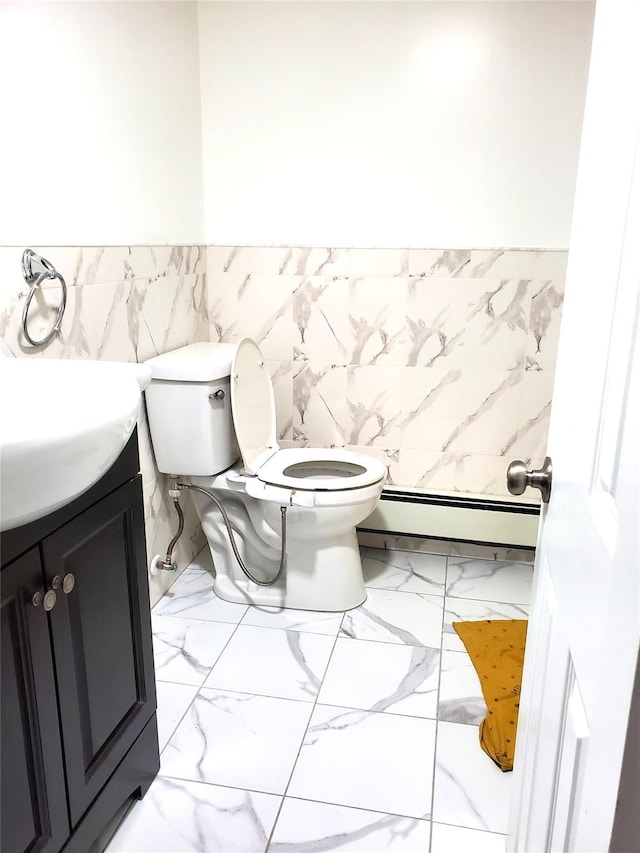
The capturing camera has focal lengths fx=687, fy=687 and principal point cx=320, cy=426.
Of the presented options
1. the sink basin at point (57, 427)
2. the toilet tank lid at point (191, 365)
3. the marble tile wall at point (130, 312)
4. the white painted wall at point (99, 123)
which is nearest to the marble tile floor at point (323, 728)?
the marble tile wall at point (130, 312)

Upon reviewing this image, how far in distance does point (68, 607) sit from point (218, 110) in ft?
6.29

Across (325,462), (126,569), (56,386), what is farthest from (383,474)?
(56,386)

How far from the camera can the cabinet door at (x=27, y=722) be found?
986mm

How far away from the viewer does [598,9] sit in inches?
33.9

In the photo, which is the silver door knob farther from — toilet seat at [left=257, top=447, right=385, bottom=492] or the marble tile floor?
toilet seat at [left=257, top=447, right=385, bottom=492]

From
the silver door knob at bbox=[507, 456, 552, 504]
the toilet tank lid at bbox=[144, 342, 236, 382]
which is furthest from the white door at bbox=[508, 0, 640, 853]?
the toilet tank lid at bbox=[144, 342, 236, 382]

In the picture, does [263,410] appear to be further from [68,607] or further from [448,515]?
[68,607]

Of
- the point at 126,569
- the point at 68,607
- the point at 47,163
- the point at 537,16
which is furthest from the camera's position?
the point at 537,16

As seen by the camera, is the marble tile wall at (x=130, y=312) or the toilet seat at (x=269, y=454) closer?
the marble tile wall at (x=130, y=312)

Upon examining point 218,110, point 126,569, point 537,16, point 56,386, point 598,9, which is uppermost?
point 537,16

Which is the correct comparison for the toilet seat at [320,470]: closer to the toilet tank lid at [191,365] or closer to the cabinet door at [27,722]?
the toilet tank lid at [191,365]

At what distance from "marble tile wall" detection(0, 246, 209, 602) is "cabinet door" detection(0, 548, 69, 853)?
66cm

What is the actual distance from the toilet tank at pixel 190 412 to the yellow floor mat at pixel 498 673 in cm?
95

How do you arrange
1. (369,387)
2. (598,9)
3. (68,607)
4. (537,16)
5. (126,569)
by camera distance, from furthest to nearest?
(369,387), (537,16), (126,569), (68,607), (598,9)
